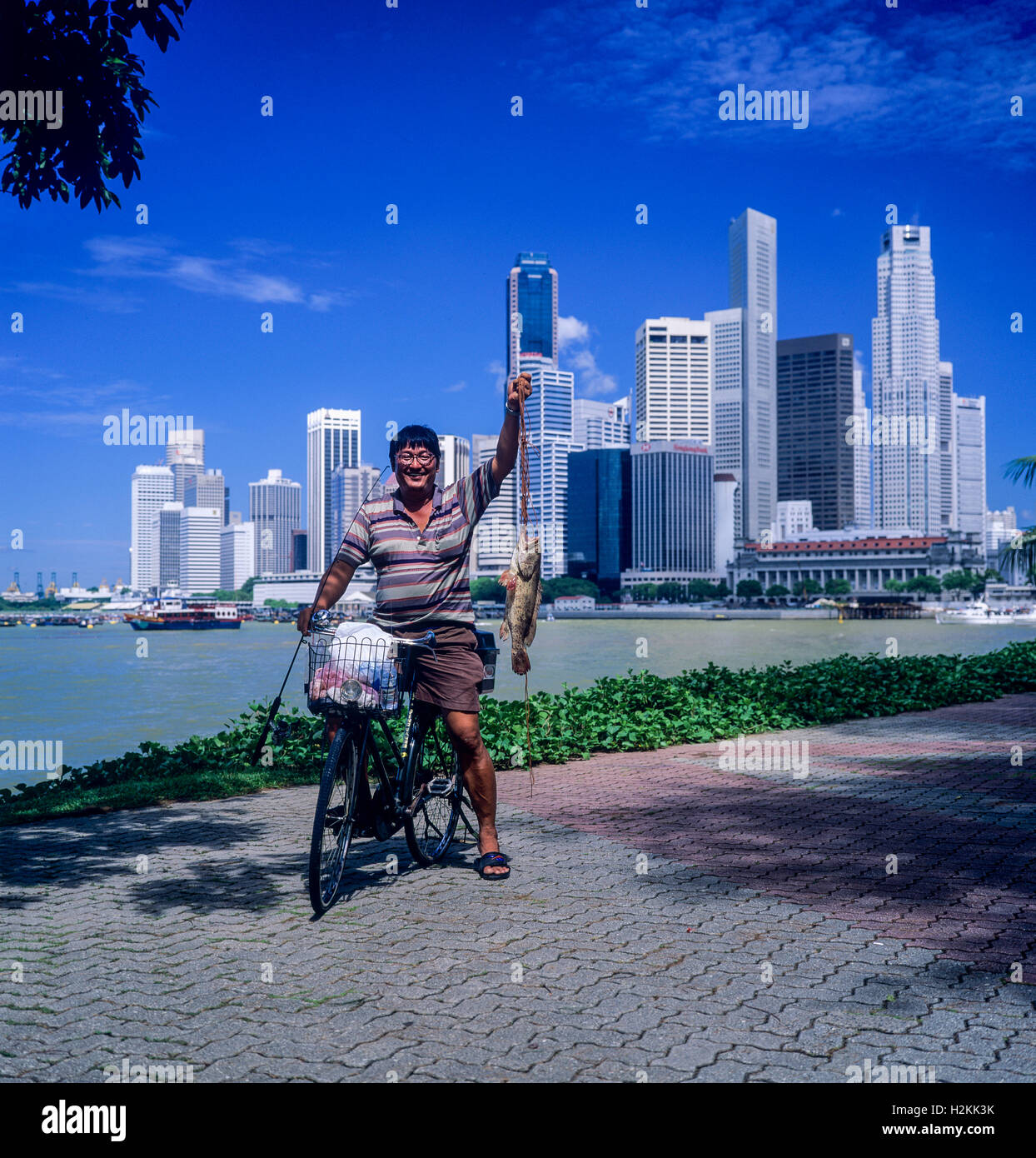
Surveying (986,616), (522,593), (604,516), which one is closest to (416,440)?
(522,593)

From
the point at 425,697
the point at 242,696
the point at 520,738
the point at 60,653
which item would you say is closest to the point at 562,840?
the point at 425,697

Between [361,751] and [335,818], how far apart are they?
0.34 m

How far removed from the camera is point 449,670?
5.17 meters

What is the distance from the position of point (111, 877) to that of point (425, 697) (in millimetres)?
1978

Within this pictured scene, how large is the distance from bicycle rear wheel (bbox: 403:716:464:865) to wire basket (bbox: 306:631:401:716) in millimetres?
693

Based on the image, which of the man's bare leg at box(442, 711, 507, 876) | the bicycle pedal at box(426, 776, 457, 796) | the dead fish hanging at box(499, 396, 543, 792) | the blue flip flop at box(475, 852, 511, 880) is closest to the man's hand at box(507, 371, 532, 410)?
the dead fish hanging at box(499, 396, 543, 792)

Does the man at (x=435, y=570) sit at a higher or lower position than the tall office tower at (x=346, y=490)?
lower
